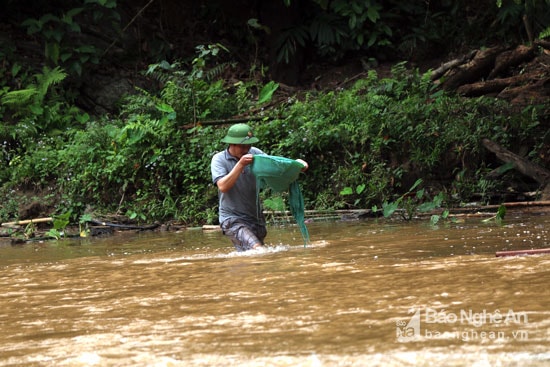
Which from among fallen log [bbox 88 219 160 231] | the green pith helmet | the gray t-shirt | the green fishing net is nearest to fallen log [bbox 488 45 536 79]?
fallen log [bbox 88 219 160 231]

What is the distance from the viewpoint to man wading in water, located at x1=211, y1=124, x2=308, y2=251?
8055 millimetres

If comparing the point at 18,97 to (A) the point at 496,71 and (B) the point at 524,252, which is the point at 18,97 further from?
(B) the point at 524,252

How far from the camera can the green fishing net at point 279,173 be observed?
8000 mm

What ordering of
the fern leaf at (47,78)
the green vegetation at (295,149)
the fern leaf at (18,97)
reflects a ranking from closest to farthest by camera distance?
the green vegetation at (295,149) < the fern leaf at (18,97) < the fern leaf at (47,78)

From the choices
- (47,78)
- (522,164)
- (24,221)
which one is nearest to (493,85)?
(522,164)

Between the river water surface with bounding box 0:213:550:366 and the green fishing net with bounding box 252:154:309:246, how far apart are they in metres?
0.67

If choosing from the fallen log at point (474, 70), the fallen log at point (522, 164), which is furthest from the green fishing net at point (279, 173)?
the fallen log at point (474, 70)

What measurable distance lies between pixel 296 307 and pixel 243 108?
1135 cm

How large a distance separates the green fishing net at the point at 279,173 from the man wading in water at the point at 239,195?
111 mm

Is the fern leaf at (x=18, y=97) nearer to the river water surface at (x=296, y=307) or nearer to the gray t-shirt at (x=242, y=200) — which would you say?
the river water surface at (x=296, y=307)

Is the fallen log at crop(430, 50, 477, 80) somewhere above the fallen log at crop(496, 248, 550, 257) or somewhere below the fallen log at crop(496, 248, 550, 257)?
above

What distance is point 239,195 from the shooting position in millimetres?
8383

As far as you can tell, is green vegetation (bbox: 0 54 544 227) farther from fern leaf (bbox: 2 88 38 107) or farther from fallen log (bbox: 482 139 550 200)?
fern leaf (bbox: 2 88 38 107)
